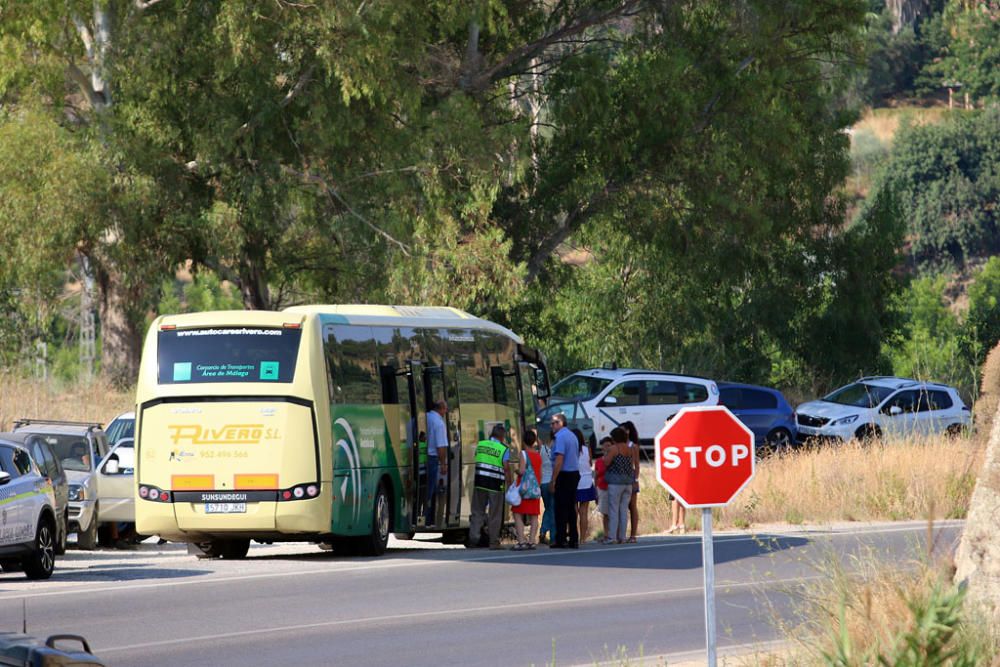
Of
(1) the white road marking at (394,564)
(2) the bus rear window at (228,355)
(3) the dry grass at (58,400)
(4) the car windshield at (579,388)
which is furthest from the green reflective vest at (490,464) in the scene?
(3) the dry grass at (58,400)

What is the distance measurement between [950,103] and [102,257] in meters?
98.5

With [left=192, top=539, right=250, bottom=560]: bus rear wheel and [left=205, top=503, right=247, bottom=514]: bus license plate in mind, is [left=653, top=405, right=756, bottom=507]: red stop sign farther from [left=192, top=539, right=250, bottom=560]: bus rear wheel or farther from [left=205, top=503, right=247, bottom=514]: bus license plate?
[left=192, top=539, right=250, bottom=560]: bus rear wheel

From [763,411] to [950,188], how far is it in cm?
6421

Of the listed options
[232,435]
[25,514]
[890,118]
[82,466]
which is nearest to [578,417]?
[82,466]

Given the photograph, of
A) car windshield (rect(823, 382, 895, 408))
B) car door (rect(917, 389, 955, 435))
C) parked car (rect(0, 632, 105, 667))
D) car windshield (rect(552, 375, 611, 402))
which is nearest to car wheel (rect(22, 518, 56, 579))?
parked car (rect(0, 632, 105, 667))

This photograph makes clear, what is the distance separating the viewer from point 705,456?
1095cm

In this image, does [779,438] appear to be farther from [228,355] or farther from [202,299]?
[202,299]

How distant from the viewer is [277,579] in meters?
20.2

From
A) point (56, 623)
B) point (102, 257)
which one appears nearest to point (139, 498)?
point (56, 623)

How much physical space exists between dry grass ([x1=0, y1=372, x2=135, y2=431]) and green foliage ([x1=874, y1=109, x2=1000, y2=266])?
6923cm

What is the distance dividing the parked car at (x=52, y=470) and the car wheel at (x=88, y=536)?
4.42 meters

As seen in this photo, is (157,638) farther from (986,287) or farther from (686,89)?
(986,287)

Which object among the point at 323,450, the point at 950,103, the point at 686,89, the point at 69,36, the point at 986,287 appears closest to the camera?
the point at 323,450

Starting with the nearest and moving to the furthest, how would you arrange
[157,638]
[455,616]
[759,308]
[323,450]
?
[157,638], [455,616], [323,450], [759,308]
